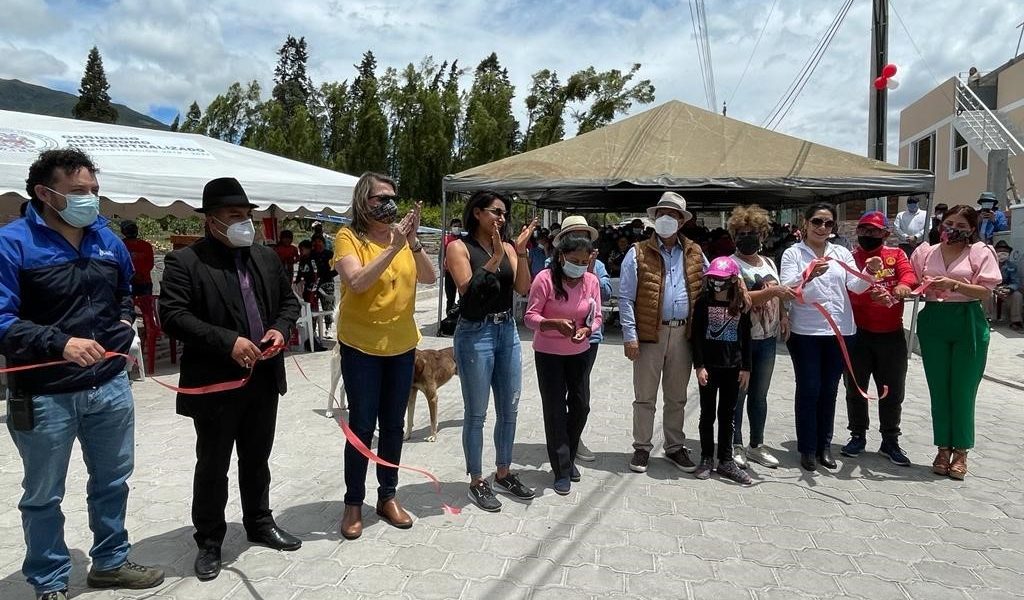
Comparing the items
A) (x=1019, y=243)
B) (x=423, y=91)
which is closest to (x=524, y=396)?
(x=1019, y=243)

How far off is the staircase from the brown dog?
704 inches

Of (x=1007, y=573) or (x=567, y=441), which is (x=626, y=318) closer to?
(x=567, y=441)

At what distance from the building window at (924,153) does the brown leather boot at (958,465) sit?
2260cm

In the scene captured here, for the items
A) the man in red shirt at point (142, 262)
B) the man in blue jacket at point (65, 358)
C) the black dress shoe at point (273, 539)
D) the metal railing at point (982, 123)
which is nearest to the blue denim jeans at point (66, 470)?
the man in blue jacket at point (65, 358)

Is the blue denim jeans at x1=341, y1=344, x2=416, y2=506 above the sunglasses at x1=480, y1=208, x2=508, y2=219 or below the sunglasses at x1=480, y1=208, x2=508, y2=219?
below

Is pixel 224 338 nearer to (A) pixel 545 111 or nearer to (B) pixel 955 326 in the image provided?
(B) pixel 955 326

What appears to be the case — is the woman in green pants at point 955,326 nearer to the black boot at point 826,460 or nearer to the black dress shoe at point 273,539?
the black boot at point 826,460

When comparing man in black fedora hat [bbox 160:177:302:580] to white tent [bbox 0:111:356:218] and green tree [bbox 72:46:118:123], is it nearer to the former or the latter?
white tent [bbox 0:111:356:218]

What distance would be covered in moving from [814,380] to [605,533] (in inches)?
74.5

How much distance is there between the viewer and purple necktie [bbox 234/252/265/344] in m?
2.97

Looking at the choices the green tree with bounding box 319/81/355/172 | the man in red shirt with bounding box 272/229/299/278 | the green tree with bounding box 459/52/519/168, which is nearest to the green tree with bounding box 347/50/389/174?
the green tree with bounding box 319/81/355/172

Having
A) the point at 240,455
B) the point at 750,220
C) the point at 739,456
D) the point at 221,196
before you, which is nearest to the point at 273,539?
the point at 240,455

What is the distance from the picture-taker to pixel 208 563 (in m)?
2.97

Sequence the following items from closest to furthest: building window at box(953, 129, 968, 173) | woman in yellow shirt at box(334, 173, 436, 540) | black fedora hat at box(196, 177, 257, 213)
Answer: black fedora hat at box(196, 177, 257, 213), woman in yellow shirt at box(334, 173, 436, 540), building window at box(953, 129, 968, 173)
